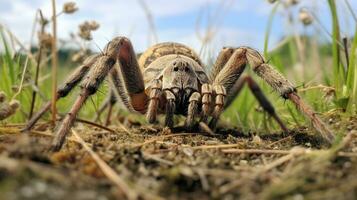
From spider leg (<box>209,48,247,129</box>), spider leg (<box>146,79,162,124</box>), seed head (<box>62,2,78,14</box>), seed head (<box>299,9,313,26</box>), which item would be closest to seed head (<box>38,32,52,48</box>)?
seed head (<box>62,2,78,14</box>)

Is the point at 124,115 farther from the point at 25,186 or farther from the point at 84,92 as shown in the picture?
the point at 25,186

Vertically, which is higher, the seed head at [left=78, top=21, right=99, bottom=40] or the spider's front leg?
the seed head at [left=78, top=21, right=99, bottom=40]

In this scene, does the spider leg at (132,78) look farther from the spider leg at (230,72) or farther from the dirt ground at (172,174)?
the dirt ground at (172,174)

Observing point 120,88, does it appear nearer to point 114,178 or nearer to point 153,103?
point 153,103

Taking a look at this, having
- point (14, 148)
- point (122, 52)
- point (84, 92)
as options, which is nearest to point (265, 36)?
point (122, 52)

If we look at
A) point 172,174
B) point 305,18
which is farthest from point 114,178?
point 305,18

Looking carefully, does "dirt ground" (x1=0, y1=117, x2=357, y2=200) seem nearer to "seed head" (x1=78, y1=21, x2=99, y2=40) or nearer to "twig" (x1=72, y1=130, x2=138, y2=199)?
"twig" (x1=72, y1=130, x2=138, y2=199)

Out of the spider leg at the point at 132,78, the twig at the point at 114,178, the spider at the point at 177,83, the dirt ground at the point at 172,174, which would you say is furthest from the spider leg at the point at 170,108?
the twig at the point at 114,178
